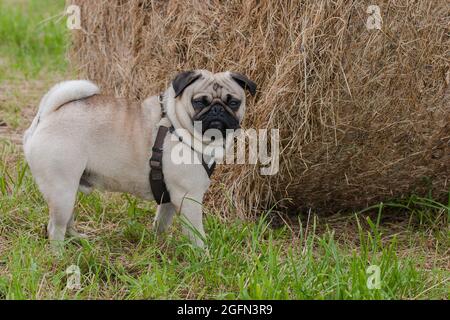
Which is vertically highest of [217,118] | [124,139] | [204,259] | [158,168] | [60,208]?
[217,118]

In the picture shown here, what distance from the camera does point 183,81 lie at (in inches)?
156

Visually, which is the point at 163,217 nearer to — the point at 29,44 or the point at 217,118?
the point at 217,118

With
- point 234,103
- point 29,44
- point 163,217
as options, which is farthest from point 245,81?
point 29,44

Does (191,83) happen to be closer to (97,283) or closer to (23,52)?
(97,283)

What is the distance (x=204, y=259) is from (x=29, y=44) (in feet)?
15.5

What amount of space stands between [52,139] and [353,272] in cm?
151

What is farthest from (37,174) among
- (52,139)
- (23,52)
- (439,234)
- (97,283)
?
(23,52)

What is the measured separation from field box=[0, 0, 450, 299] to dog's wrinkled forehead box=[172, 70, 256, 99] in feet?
2.15

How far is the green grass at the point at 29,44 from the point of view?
7.40 m

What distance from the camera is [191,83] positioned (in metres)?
4.01

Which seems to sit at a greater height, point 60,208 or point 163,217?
point 60,208

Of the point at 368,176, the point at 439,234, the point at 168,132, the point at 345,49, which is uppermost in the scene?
the point at 345,49

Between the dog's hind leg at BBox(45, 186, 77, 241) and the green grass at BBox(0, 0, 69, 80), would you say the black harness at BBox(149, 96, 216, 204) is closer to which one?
the dog's hind leg at BBox(45, 186, 77, 241)

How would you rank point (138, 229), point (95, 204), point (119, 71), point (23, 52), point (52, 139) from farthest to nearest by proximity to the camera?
point (23, 52)
point (119, 71)
point (95, 204)
point (138, 229)
point (52, 139)
